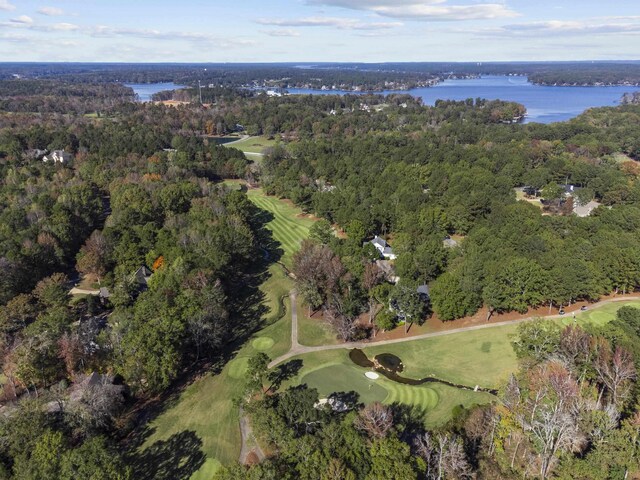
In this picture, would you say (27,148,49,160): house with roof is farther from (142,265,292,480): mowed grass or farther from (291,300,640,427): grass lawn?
(291,300,640,427): grass lawn

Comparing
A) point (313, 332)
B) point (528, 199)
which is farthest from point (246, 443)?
point (528, 199)

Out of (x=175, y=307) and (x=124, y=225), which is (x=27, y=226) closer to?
(x=124, y=225)

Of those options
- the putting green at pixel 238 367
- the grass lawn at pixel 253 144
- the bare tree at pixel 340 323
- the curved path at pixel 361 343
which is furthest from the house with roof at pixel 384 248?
the grass lawn at pixel 253 144

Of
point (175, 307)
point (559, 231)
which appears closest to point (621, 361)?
point (559, 231)

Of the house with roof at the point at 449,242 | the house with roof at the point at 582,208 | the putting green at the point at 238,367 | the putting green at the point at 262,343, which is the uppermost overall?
the house with roof at the point at 582,208

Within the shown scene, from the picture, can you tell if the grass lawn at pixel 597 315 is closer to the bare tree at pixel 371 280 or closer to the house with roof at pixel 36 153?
the bare tree at pixel 371 280
